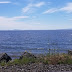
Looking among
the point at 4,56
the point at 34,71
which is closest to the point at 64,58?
the point at 34,71

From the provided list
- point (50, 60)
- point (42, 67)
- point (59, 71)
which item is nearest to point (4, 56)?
point (50, 60)

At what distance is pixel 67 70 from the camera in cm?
837

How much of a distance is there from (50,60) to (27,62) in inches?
51.8

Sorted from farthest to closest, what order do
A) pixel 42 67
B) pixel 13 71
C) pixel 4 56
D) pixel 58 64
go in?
pixel 4 56 → pixel 58 64 → pixel 42 67 → pixel 13 71

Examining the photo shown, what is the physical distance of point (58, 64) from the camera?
9930 millimetres

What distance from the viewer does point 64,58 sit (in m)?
10.5

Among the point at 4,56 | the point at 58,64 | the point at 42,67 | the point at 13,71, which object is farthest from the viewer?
the point at 4,56

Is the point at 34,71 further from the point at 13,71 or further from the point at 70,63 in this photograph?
the point at 70,63

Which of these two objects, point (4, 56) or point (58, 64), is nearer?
point (58, 64)

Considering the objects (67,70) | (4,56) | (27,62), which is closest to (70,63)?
(67,70)

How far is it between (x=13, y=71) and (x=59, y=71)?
2075mm

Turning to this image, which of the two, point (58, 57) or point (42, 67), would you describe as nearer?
point (42, 67)

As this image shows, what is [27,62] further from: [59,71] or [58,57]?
[59,71]

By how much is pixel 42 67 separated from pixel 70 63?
2039 mm
